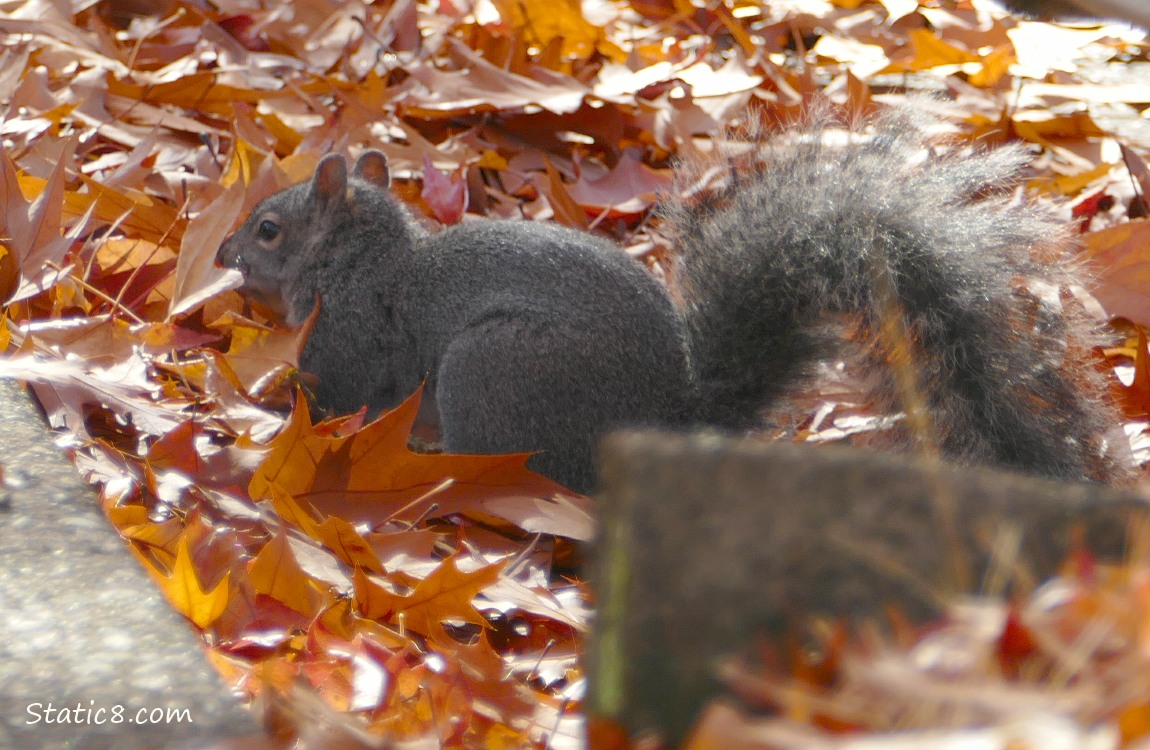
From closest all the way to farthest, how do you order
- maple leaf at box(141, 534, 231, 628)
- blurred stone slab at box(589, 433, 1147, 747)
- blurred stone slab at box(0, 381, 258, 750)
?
blurred stone slab at box(589, 433, 1147, 747) → blurred stone slab at box(0, 381, 258, 750) → maple leaf at box(141, 534, 231, 628)

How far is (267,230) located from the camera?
2684mm

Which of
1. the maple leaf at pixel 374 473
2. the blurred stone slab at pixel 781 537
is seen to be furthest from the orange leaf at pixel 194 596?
the blurred stone slab at pixel 781 537

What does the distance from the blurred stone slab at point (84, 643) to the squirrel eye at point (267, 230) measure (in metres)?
1.45

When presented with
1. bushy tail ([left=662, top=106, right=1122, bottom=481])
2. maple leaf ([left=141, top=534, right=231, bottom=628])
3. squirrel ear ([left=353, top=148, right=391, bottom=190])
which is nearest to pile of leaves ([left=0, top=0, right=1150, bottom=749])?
maple leaf ([left=141, top=534, right=231, bottom=628])

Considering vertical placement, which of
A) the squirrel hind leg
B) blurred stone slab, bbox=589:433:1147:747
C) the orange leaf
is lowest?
the squirrel hind leg

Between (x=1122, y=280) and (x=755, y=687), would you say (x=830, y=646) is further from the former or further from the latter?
(x=1122, y=280)

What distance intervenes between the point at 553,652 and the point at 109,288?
4.02 ft

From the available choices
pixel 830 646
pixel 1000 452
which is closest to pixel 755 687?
pixel 830 646

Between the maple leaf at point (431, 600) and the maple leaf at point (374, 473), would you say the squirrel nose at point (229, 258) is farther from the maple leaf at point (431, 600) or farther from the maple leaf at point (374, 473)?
the maple leaf at point (431, 600)

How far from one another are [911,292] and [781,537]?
1.35m

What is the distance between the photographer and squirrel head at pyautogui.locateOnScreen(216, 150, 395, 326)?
102 inches

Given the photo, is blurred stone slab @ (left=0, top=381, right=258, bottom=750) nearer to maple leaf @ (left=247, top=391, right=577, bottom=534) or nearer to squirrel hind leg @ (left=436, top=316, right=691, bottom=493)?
maple leaf @ (left=247, top=391, right=577, bottom=534)

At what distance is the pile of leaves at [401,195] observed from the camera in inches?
54.7

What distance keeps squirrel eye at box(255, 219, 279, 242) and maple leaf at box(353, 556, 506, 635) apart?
4.55 ft
